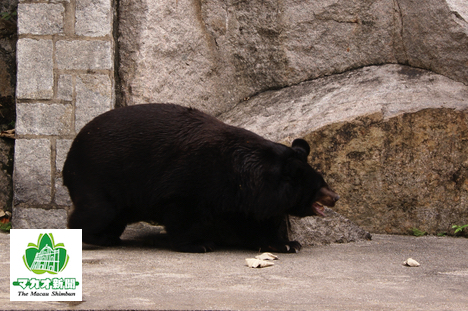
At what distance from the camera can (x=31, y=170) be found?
5156 millimetres

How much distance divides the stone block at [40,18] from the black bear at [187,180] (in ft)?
4.64

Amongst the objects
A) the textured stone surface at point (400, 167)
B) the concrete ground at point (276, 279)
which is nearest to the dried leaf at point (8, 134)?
the concrete ground at point (276, 279)

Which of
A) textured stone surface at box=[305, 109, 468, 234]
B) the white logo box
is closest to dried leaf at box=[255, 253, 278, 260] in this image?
textured stone surface at box=[305, 109, 468, 234]

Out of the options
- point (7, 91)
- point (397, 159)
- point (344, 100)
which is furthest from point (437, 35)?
point (7, 91)

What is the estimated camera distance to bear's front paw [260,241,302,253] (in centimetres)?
409

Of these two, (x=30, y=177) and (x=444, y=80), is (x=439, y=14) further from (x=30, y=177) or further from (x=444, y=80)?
(x=30, y=177)

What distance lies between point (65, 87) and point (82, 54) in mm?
344

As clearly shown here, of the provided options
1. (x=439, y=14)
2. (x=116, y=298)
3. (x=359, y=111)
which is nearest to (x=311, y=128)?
(x=359, y=111)

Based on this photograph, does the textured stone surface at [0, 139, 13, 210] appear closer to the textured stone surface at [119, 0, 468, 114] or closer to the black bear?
the textured stone surface at [119, 0, 468, 114]

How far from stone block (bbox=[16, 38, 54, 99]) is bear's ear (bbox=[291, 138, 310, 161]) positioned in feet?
8.01

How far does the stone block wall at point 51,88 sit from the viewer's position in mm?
5152

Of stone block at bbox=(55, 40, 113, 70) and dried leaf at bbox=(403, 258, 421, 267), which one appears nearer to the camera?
dried leaf at bbox=(403, 258, 421, 267)

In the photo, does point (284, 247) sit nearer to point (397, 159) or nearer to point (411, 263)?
Result: point (411, 263)

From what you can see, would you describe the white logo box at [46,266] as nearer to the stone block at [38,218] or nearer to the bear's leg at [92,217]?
the bear's leg at [92,217]
